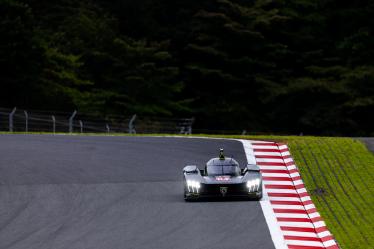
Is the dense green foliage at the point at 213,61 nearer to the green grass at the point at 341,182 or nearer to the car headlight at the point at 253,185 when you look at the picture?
the green grass at the point at 341,182

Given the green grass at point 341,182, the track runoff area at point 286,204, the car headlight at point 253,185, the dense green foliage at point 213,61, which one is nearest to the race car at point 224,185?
the car headlight at point 253,185

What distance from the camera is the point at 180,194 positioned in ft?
79.7

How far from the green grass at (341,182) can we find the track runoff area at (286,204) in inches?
10.4

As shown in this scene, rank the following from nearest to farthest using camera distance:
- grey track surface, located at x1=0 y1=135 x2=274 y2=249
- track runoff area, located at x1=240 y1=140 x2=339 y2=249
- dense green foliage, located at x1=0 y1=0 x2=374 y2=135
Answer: grey track surface, located at x1=0 y1=135 x2=274 y2=249, track runoff area, located at x1=240 y1=140 x2=339 y2=249, dense green foliage, located at x1=0 y1=0 x2=374 y2=135

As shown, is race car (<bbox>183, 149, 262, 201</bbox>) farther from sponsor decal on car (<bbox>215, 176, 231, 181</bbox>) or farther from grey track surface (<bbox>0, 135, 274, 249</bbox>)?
grey track surface (<bbox>0, 135, 274, 249</bbox>)

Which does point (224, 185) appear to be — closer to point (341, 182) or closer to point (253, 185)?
point (253, 185)

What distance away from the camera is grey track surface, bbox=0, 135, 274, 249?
62.7 ft

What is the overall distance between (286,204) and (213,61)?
41.3m

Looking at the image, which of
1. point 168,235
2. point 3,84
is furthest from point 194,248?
point 3,84

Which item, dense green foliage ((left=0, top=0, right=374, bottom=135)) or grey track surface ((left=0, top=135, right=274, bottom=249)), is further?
dense green foliage ((left=0, top=0, right=374, bottom=135))

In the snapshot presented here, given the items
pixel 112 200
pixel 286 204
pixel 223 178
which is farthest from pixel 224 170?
pixel 112 200

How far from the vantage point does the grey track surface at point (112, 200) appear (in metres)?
19.1

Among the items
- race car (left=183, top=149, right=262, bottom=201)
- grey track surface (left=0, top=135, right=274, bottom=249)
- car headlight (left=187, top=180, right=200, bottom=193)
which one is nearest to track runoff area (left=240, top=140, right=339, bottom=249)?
grey track surface (left=0, top=135, right=274, bottom=249)

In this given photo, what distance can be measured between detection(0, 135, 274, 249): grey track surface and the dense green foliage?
24762 mm
